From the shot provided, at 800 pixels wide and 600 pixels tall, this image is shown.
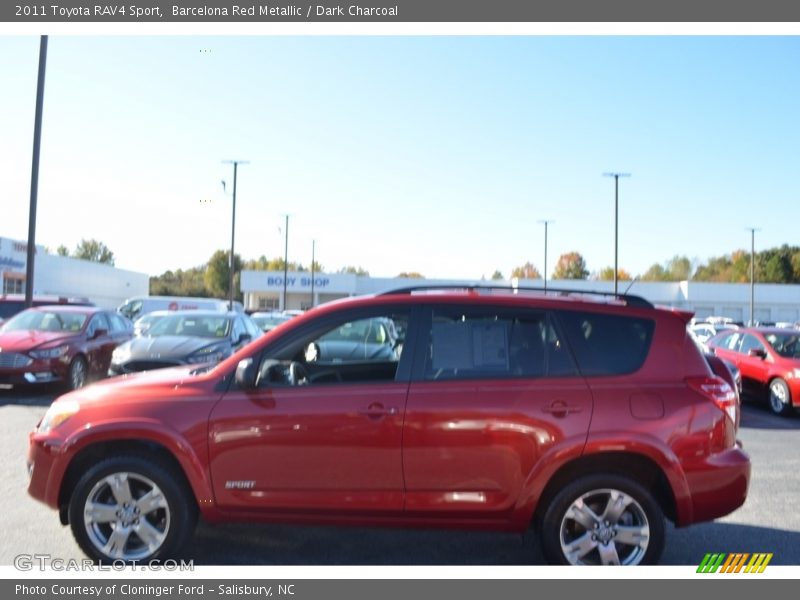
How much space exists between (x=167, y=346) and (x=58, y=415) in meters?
6.92

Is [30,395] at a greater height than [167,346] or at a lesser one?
lesser

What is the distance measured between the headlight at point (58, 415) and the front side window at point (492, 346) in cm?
233

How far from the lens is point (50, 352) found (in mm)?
12414

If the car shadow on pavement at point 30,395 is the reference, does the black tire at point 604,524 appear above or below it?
above

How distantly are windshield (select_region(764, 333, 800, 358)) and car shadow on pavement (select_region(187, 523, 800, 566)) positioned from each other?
27.1ft

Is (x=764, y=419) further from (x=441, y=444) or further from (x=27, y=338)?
(x=27, y=338)

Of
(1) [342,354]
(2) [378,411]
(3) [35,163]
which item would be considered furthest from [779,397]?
(3) [35,163]

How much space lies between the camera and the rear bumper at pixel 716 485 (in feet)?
14.9

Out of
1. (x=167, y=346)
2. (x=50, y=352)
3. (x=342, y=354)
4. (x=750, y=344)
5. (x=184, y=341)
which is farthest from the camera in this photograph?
(x=750, y=344)

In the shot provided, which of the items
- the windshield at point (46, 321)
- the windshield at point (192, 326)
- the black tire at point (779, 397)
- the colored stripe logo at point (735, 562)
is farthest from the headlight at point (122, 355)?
the black tire at point (779, 397)

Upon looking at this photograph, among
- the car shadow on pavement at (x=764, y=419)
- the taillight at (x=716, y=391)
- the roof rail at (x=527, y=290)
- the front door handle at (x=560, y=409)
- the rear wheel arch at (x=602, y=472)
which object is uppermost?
the roof rail at (x=527, y=290)

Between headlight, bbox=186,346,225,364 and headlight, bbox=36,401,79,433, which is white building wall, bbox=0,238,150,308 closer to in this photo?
headlight, bbox=186,346,225,364

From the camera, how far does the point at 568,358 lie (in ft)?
15.4

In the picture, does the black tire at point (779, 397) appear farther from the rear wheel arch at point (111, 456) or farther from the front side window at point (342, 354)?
the rear wheel arch at point (111, 456)
